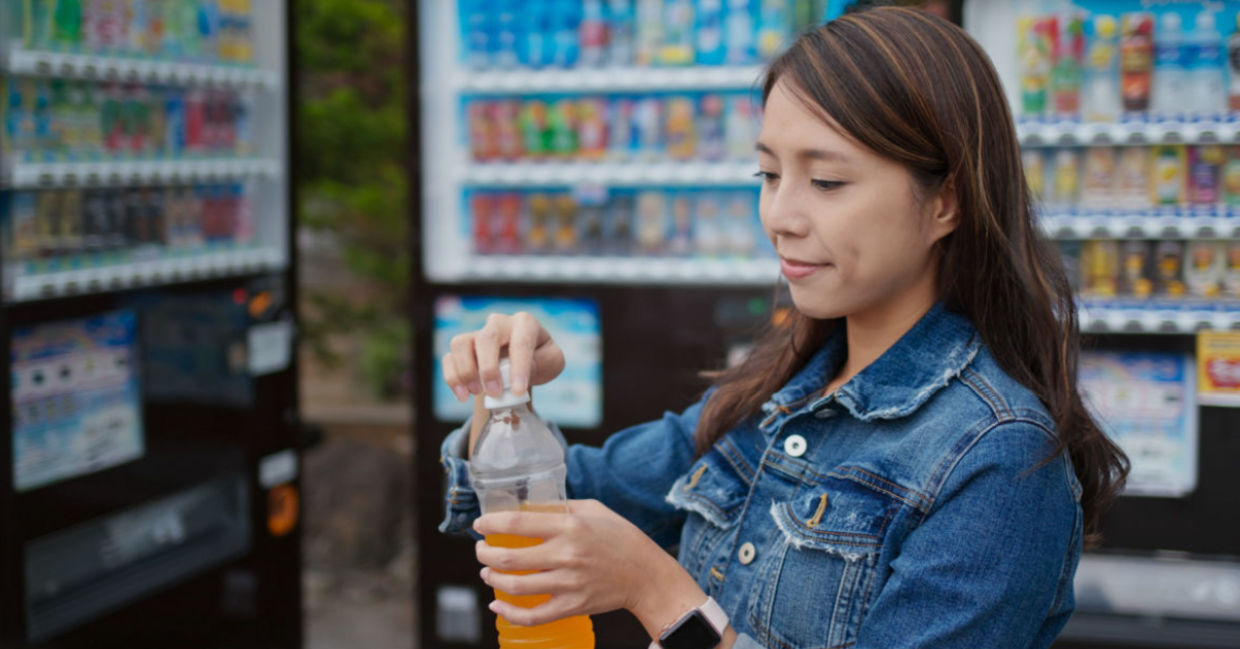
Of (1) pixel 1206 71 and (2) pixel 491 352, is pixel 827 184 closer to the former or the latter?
(2) pixel 491 352

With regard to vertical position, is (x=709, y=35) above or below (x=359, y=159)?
above

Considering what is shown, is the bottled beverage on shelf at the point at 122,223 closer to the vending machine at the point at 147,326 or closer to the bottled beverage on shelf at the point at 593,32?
the vending machine at the point at 147,326

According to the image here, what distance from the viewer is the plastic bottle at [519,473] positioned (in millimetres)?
1382

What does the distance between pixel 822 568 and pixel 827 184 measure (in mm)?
430

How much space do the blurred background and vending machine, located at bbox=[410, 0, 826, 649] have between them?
0.01 metres

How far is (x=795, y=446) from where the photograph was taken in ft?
4.61

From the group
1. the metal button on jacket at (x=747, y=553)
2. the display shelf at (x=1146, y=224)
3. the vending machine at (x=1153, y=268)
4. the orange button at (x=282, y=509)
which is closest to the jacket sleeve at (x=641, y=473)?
the metal button on jacket at (x=747, y=553)

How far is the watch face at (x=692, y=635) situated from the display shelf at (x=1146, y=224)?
234 cm

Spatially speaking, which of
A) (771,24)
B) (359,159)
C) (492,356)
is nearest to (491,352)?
(492,356)

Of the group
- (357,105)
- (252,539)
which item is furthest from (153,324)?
(357,105)

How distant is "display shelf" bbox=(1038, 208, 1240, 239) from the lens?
3244 mm

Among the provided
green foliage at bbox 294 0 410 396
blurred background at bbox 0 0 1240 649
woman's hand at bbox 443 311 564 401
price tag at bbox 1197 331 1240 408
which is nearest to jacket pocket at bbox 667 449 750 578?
woman's hand at bbox 443 311 564 401

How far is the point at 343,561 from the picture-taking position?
16.7 ft

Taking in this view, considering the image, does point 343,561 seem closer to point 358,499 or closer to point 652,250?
point 358,499
